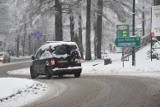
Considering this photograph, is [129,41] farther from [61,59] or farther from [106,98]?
[106,98]

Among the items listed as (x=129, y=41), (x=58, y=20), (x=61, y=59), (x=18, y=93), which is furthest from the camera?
(x=58, y=20)

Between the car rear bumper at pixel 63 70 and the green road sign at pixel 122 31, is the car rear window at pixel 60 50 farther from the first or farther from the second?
the green road sign at pixel 122 31

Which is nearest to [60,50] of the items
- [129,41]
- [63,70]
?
[63,70]

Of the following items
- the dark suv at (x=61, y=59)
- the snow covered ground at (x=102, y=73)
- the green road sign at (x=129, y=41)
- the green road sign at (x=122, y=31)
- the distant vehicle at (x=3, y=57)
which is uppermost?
the green road sign at (x=122, y=31)

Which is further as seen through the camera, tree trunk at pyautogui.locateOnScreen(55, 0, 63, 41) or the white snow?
tree trunk at pyautogui.locateOnScreen(55, 0, 63, 41)

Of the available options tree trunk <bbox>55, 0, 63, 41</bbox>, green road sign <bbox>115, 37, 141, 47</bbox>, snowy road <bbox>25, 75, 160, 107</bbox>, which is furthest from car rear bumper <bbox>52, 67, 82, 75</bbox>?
tree trunk <bbox>55, 0, 63, 41</bbox>

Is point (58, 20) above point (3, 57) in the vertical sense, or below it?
above

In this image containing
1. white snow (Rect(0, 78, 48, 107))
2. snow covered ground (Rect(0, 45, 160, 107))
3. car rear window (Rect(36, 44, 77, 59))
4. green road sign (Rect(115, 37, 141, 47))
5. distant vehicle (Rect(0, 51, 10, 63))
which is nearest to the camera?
white snow (Rect(0, 78, 48, 107))

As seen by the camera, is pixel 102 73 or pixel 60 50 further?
pixel 102 73

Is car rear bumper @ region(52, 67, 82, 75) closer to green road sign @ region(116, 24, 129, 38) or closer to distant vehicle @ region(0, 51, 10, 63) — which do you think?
green road sign @ region(116, 24, 129, 38)

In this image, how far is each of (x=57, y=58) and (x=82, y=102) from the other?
953cm

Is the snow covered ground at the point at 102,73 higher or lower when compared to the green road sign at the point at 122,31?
lower

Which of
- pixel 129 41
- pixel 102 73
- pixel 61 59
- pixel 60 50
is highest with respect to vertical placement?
pixel 129 41

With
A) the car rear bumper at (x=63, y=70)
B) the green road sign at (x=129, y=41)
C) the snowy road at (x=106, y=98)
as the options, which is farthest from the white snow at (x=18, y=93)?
the green road sign at (x=129, y=41)
